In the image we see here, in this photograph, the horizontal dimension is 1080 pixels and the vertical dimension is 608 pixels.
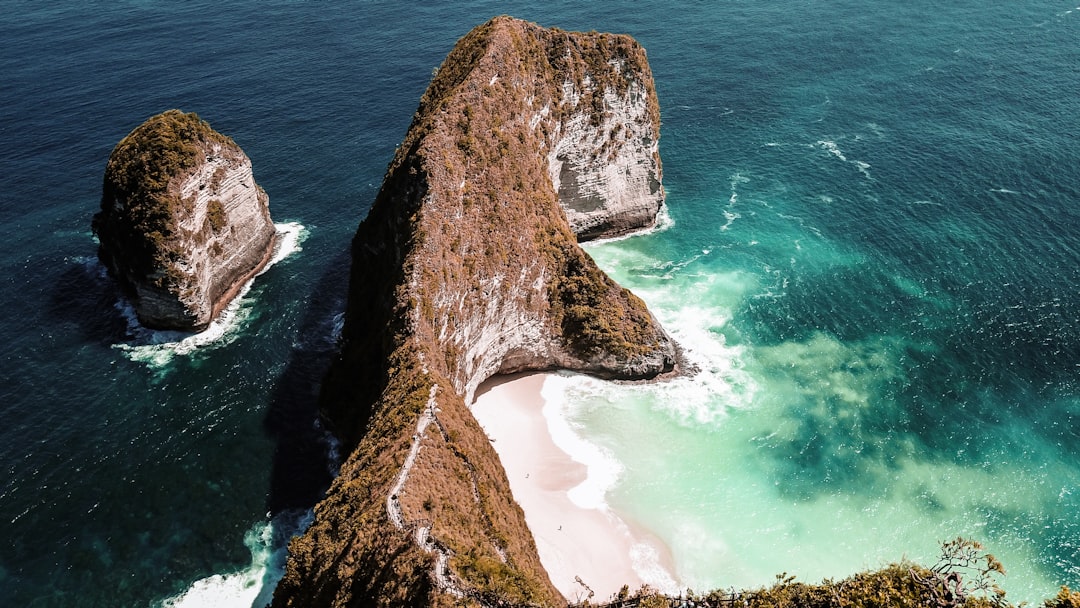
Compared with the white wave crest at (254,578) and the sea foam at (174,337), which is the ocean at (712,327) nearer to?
the white wave crest at (254,578)

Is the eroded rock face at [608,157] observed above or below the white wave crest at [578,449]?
above

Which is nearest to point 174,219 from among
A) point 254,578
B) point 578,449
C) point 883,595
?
point 254,578

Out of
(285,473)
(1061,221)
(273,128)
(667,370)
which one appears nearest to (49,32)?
(273,128)

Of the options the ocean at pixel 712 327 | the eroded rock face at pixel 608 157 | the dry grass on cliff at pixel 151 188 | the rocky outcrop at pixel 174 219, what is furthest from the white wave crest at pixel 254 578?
the eroded rock face at pixel 608 157

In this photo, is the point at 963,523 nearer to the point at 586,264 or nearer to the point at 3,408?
the point at 586,264

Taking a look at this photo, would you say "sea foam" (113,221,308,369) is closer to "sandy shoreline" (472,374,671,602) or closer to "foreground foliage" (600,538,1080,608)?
"sandy shoreline" (472,374,671,602)

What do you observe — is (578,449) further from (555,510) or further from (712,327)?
(712,327)
